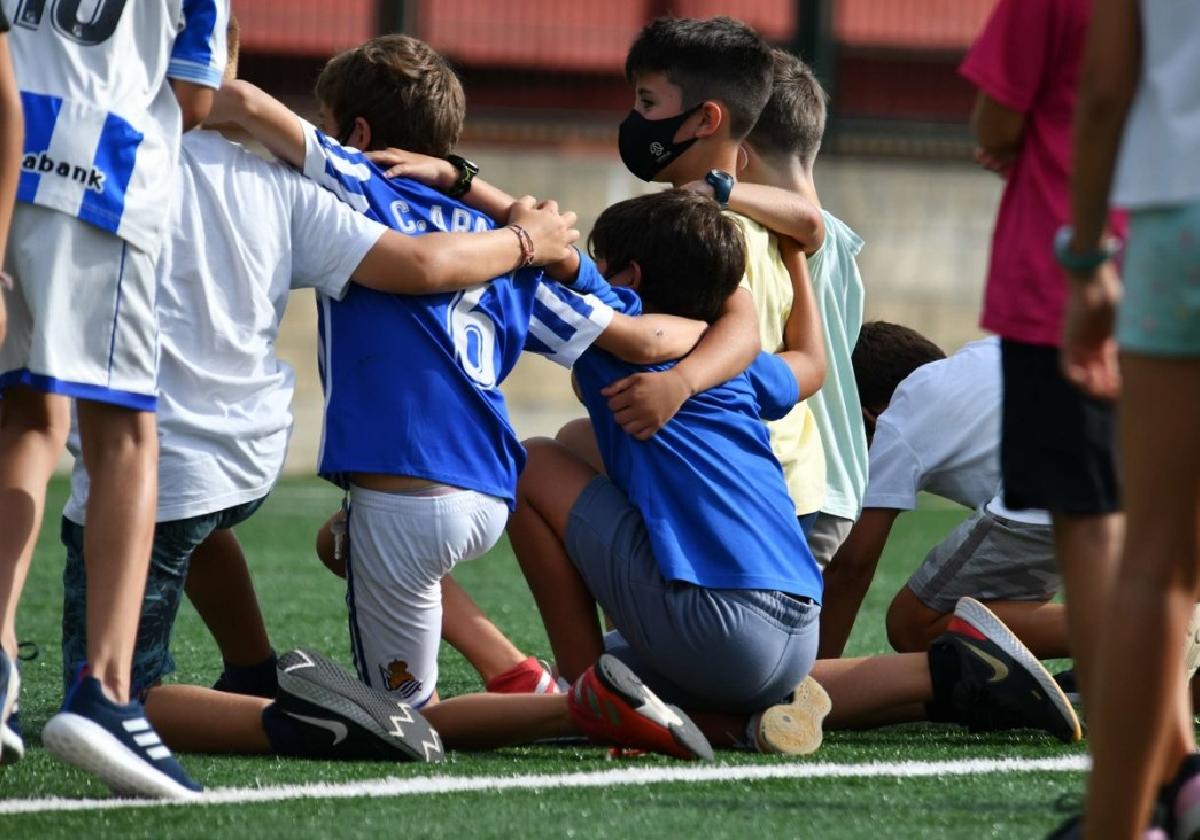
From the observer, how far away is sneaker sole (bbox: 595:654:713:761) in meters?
3.23

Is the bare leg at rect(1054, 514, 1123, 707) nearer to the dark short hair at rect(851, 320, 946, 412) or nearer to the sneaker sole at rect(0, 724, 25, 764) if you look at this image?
the sneaker sole at rect(0, 724, 25, 764)

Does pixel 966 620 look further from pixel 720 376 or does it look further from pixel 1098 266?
pixel 1098 266

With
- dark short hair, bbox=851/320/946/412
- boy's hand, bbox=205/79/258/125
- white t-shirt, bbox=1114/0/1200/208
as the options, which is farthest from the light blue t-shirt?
white t-shirt, bbox=1114/0/1200/208

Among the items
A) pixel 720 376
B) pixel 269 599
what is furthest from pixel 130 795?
pixel 269 599

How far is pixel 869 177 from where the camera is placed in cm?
1285

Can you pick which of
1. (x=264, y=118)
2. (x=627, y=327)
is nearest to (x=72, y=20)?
(x=264, y=118)

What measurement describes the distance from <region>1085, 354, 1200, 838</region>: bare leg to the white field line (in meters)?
1.03

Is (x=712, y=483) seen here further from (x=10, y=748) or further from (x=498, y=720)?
(x=10, y=748)

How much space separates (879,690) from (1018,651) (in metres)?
0.28

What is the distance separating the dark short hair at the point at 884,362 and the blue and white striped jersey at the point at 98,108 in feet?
7.21

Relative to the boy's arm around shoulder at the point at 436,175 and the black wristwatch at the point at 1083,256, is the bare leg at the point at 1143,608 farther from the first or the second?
the boy's arm around shoulder at the point at 436,175

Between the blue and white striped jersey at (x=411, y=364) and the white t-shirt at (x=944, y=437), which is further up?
the blue and white striped jersey at (x=411, y=364)

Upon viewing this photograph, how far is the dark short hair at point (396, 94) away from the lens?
377 cm

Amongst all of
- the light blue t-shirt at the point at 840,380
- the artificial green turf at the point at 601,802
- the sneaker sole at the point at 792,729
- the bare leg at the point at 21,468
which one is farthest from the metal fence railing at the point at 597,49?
the bare leg at the point at 21,468
